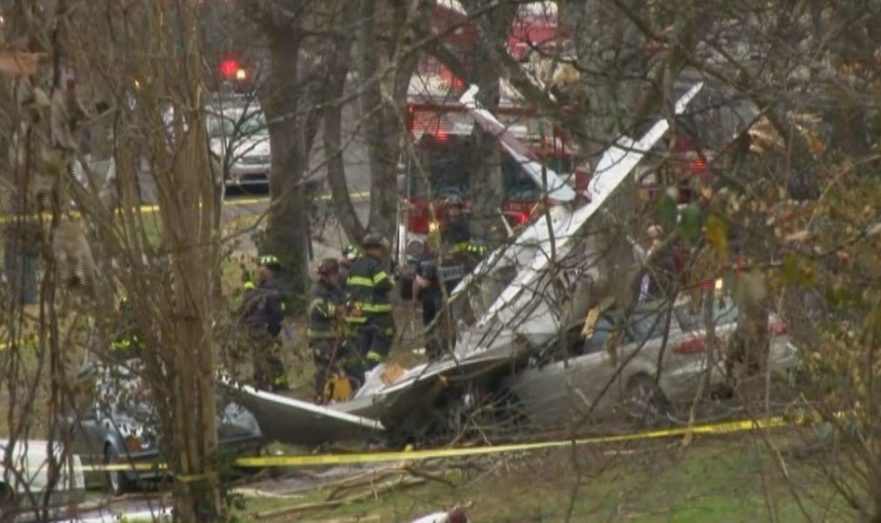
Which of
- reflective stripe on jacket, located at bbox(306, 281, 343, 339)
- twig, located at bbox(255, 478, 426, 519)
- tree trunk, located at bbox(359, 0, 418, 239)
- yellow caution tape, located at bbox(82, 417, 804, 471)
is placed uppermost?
tree trunk, located at bbox(359, 0, 418, 239)

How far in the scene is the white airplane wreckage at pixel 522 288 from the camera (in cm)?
895

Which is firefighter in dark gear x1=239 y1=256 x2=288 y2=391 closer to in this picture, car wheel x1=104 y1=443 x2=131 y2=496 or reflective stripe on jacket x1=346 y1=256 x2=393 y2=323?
reflective stripe on jacket x1=346 y1=256 x2=393 y2=323

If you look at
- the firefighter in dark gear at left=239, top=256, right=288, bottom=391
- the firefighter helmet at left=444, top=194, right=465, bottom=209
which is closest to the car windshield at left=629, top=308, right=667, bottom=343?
the firefighter in dark gear at left=239, top=256, right=288, bottom=391

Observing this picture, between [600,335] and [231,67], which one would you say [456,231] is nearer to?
[231,67]

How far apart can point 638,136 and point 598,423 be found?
7.34ft

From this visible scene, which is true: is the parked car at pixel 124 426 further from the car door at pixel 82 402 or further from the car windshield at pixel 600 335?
the car windshield at pixel 600 335

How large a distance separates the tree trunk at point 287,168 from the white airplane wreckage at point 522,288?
7.25 m

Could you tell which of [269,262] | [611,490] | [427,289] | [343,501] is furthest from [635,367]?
[269,262]

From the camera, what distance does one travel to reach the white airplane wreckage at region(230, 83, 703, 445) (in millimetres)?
8953

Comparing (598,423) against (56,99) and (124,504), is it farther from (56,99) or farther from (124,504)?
(56,99)

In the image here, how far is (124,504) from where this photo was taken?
11914mm

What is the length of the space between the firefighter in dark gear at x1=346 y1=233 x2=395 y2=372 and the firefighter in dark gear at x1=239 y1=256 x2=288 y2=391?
34.3 inches

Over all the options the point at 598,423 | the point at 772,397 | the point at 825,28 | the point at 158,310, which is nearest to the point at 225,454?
the point at 158,310

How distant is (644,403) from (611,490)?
0.68 m
